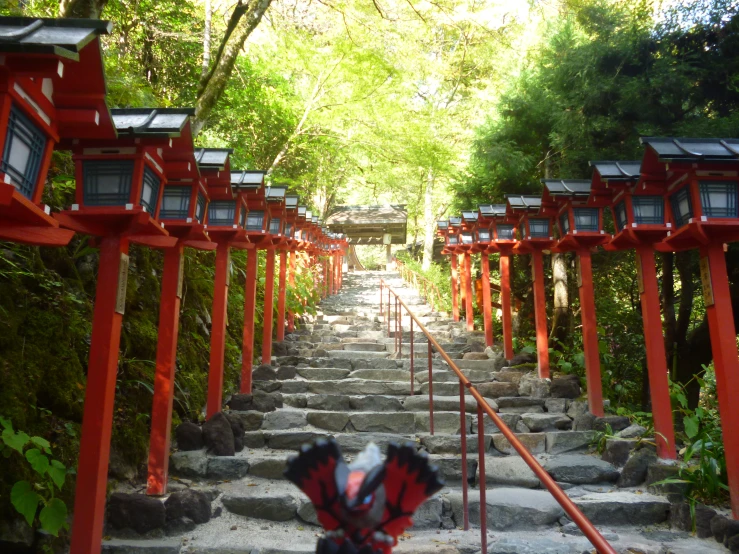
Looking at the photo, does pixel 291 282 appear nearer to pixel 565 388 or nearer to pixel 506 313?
pixel 506 313

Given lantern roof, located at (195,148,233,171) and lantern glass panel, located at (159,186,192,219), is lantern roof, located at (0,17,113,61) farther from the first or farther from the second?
lantern roof, located at (195,148,233,171)

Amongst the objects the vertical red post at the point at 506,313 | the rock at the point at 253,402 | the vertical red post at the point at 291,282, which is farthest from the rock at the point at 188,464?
the vertical red post at the point at 291,282

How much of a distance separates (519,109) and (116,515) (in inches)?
386

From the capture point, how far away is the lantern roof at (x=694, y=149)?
12.7 feet

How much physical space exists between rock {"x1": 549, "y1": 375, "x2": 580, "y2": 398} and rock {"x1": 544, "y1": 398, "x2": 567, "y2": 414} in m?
0.12

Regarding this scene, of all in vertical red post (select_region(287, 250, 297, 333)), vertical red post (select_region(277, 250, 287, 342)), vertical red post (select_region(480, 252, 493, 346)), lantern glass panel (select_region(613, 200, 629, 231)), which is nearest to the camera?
lantern glass panel (select_region(613, 200, 629, 231))

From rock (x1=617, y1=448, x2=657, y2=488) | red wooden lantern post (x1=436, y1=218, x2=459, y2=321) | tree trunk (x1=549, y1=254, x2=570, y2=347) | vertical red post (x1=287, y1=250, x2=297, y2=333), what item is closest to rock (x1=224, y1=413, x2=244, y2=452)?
rock (x1=617, y1=448, x2=657, y2=488)

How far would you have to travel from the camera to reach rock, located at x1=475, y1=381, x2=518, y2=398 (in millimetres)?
6656

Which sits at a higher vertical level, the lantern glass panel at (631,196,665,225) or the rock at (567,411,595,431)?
the lantern glass panel at (631,196,665,225)

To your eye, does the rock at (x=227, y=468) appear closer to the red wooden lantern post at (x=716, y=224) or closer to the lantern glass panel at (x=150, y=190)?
the lantern glass panel at (x=150, y=190)

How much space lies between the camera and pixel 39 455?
2.66 metres

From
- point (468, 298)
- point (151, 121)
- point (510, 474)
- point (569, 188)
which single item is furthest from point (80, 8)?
point (468, 298)

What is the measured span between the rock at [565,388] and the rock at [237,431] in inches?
151

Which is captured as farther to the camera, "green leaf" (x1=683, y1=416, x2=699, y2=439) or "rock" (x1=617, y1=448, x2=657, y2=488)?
"rock" (x1=617, y1=448, x2=657, y2=488)
